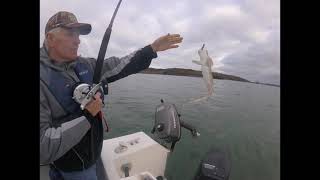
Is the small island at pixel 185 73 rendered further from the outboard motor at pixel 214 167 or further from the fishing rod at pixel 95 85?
the outboard motor at pixel 214 167

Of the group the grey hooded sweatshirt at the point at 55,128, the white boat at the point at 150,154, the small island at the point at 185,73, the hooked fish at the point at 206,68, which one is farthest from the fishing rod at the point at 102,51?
the hooked fish at the point at 206,68

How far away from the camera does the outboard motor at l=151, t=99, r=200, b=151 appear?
7.23 feet

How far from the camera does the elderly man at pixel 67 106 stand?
79.6 inches

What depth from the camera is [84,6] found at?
7.22 ft

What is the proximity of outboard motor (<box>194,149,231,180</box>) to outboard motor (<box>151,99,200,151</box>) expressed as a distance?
0.19 meters

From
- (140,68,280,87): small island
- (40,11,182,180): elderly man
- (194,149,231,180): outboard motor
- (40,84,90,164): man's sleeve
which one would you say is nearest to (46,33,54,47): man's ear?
(40,11,182,180): elderly man

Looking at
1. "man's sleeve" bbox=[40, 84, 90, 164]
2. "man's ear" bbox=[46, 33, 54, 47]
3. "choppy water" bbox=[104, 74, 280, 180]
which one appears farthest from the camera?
"choppy water" bbox=[104, 74, 280, 180]

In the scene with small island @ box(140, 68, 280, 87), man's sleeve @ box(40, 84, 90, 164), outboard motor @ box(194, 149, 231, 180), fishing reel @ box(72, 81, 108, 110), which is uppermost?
small island @ box(140, 68, 280, 87)

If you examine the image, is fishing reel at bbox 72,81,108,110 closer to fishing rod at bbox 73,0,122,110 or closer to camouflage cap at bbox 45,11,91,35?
fishing rod at bbox 73,0,122,110

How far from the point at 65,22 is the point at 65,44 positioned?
0.14 m

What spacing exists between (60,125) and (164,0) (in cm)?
106
